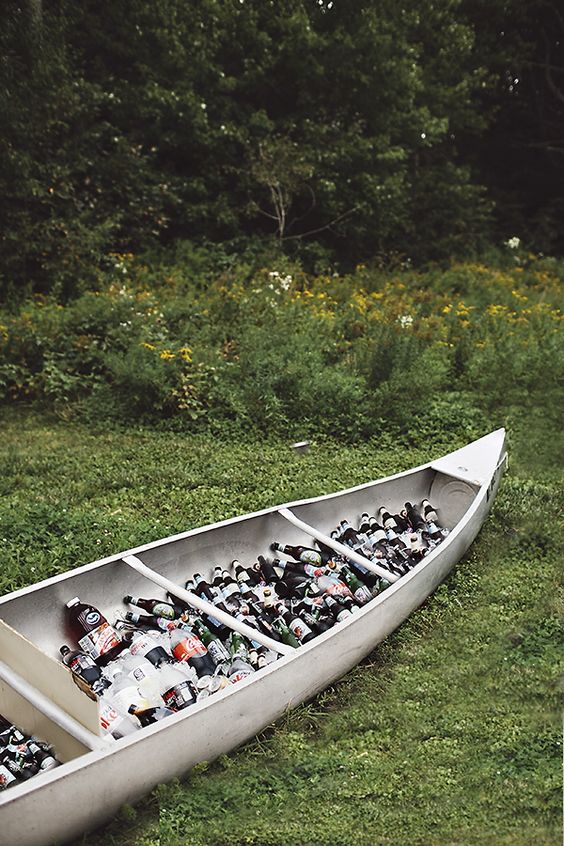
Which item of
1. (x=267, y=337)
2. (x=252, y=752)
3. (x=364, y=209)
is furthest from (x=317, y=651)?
(x=364, y=209)

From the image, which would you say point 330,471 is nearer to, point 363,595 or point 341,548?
point 341,548

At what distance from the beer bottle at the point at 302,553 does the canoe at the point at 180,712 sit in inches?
4.1

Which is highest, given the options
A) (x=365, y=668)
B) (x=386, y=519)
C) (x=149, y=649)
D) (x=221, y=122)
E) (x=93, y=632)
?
(x=221, y=122)

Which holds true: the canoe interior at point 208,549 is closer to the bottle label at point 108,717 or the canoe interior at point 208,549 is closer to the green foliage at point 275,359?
the bottle label at point 108,717

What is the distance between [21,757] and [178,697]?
76cm

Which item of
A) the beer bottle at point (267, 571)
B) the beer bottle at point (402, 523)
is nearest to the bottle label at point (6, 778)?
the beer bottle at point (267, 571)

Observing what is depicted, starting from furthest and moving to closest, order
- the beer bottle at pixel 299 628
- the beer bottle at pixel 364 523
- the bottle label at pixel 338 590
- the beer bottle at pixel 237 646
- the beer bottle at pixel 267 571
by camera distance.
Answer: the beer bottle at pixel 364 523, the beer bottle at pixel 267 571, the bottle label at pixel 338 590, the beer bottle at pixel 299 628, the beer bottle at pixel 237 646

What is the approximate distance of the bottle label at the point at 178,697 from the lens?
4102mm

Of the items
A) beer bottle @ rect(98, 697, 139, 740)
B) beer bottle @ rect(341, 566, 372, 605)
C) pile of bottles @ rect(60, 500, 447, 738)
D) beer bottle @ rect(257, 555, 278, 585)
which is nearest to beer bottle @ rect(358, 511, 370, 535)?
pile of bottles @ rect(60, 500, 447, 738)

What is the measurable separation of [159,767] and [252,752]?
1.98 ft

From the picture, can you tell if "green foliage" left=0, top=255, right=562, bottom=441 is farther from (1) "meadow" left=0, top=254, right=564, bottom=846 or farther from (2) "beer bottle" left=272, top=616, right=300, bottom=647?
(2) "beer bottle" left=272, top=616, right=300, bottom=647

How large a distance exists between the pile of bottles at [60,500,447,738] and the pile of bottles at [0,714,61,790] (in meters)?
0.29

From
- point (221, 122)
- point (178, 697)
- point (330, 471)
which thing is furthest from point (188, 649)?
point (221, 122)

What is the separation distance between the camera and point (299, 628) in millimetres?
4859
